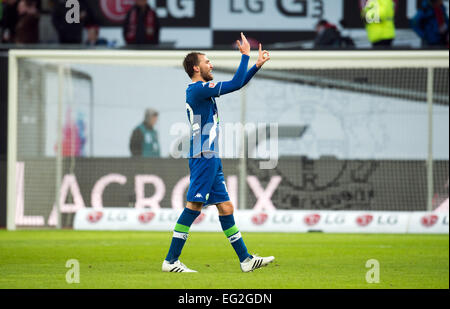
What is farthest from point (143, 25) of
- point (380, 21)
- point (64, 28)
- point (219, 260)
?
point (219, 260)

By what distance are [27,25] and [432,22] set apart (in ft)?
24.9

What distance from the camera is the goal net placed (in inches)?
643

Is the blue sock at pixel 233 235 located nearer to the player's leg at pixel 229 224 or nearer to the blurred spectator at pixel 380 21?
the player's leg at pixel 229 224

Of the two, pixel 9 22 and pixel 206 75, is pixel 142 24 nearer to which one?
pixel 9 22

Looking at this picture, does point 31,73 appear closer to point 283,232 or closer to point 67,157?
point 67,157

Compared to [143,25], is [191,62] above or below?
below

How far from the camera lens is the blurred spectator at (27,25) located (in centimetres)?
1802

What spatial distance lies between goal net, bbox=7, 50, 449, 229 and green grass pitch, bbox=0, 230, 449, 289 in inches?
62.3

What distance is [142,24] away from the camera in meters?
17.6

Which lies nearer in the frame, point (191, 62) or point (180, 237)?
point (180, 237)

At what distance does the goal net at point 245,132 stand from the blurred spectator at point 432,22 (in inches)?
32.8

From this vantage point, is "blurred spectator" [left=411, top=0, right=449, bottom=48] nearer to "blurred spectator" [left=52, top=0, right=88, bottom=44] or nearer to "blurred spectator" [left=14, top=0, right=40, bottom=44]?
"blurred spectator" [left=52, top=0, right=88, bottom=44]

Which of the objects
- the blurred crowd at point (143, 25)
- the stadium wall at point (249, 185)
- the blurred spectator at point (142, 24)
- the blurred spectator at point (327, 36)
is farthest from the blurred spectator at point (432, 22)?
the blurred spectator at point (142, 24)
